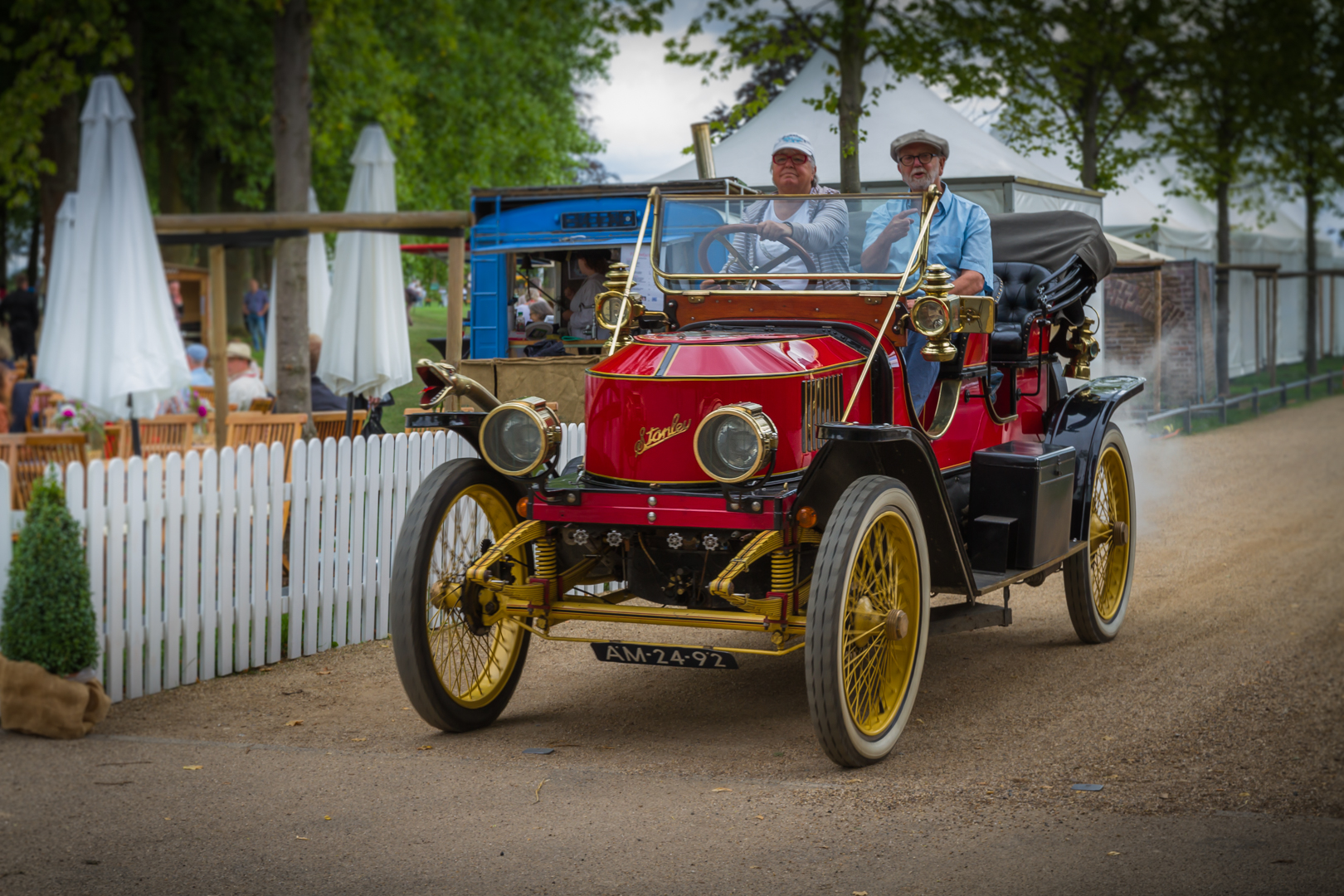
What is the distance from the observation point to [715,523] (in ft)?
15.1

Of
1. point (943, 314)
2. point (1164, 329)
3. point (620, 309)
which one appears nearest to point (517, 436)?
point (620, 309)

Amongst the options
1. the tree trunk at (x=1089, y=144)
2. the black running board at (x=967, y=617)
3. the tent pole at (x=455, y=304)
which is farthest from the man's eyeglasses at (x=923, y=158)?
the tree trunk at (x=1089, y=144)

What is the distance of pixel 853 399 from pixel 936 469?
1.34 ft

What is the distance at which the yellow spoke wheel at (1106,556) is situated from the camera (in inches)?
257

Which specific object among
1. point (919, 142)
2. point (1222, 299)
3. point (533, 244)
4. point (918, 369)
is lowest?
point (918, 369)

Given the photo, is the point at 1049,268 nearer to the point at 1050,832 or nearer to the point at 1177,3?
the point at 1177,3


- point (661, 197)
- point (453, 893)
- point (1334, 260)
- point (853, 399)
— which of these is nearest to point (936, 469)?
point (853, 399)

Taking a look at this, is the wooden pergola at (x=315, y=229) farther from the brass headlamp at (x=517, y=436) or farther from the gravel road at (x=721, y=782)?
the brass headlamp at (x=517, y=436)

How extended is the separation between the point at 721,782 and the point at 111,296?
6782mm

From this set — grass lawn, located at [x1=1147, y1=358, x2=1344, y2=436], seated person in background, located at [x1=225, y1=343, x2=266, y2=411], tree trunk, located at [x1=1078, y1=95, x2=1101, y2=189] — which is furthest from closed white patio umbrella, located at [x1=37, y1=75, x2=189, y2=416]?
grass lawn, located at [x1=1147, y1=358, x2=1344, y2=436]

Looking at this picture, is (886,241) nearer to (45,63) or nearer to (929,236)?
(929,236)

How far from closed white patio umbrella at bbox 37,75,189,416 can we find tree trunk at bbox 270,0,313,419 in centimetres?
173

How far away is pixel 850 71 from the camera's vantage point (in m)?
9.88

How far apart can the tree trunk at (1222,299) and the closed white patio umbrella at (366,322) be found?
13.4 metres
